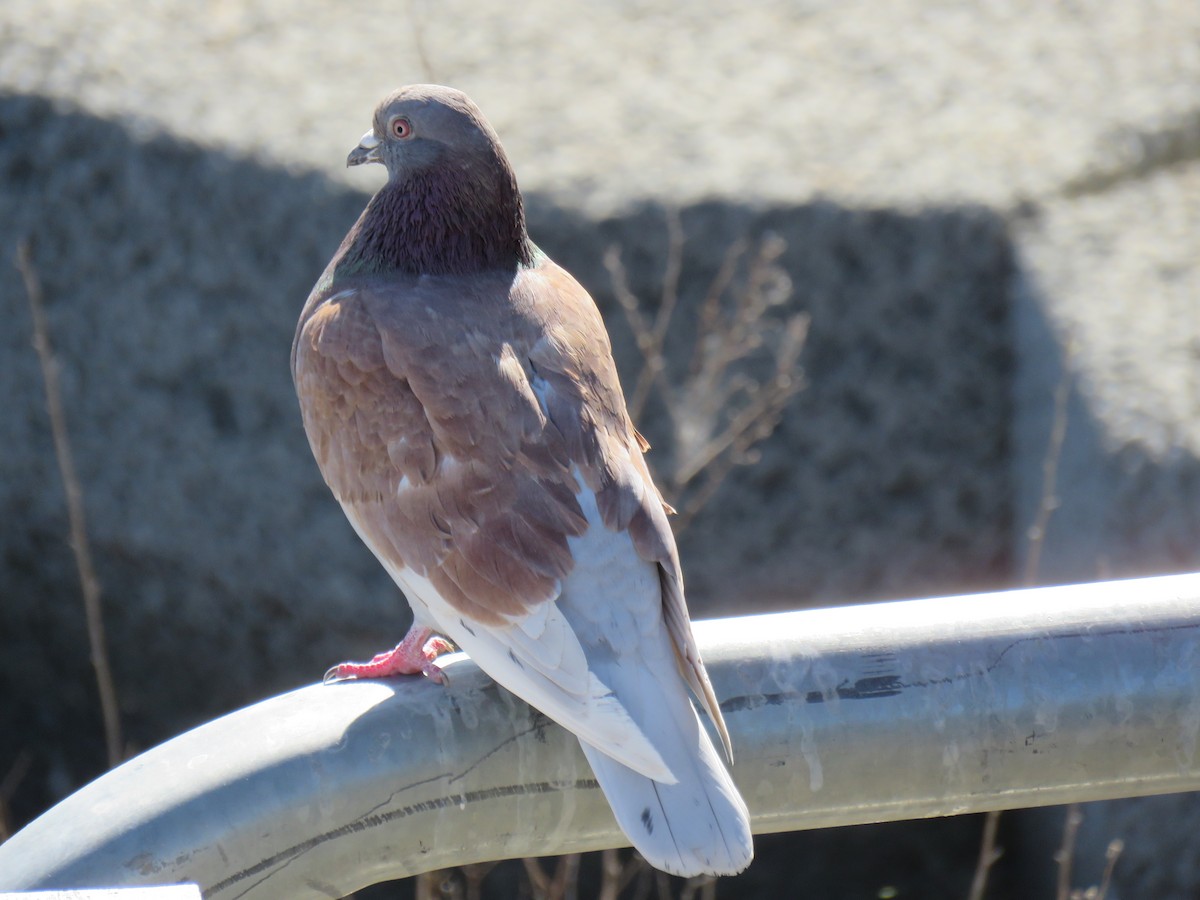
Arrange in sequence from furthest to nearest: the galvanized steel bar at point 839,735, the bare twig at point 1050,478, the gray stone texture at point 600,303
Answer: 1. the gray stone texture at point 600,303
2. the bare twig at point 1050,478
3. the galvanized steel bar at point 839,735

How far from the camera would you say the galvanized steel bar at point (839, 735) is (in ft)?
5.22

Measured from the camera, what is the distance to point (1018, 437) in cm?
402

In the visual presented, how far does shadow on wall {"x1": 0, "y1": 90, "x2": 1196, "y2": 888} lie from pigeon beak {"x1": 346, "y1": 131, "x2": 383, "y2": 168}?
3.59ft

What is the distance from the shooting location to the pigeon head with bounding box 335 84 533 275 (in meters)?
2.73

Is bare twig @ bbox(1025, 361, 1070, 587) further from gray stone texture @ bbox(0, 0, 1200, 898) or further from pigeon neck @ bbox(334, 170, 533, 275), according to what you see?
pigeon neck @ bbox(334, 170, 533, 275)

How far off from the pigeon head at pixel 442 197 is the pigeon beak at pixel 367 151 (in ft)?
0.18

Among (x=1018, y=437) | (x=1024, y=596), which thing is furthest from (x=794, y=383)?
(x=1024, y=596)

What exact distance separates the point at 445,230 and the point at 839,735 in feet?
4.58

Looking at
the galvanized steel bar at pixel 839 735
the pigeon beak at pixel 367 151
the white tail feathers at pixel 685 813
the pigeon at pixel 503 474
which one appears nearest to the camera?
the galvanized steel bar at pixel 839 735

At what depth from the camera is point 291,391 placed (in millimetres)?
4000

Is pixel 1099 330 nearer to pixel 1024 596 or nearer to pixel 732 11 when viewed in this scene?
pixel 732 11

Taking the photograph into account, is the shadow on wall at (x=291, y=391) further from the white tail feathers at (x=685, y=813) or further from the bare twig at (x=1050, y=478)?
the white tail feathers at (x=685, y=813)

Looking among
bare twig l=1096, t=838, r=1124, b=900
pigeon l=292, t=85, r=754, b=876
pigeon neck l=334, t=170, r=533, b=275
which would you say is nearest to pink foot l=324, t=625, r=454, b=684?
pigeon l=292, t=85, r=754, b=876

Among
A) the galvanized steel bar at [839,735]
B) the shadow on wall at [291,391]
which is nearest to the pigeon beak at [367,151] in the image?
the shadow on wall at [291,391]
